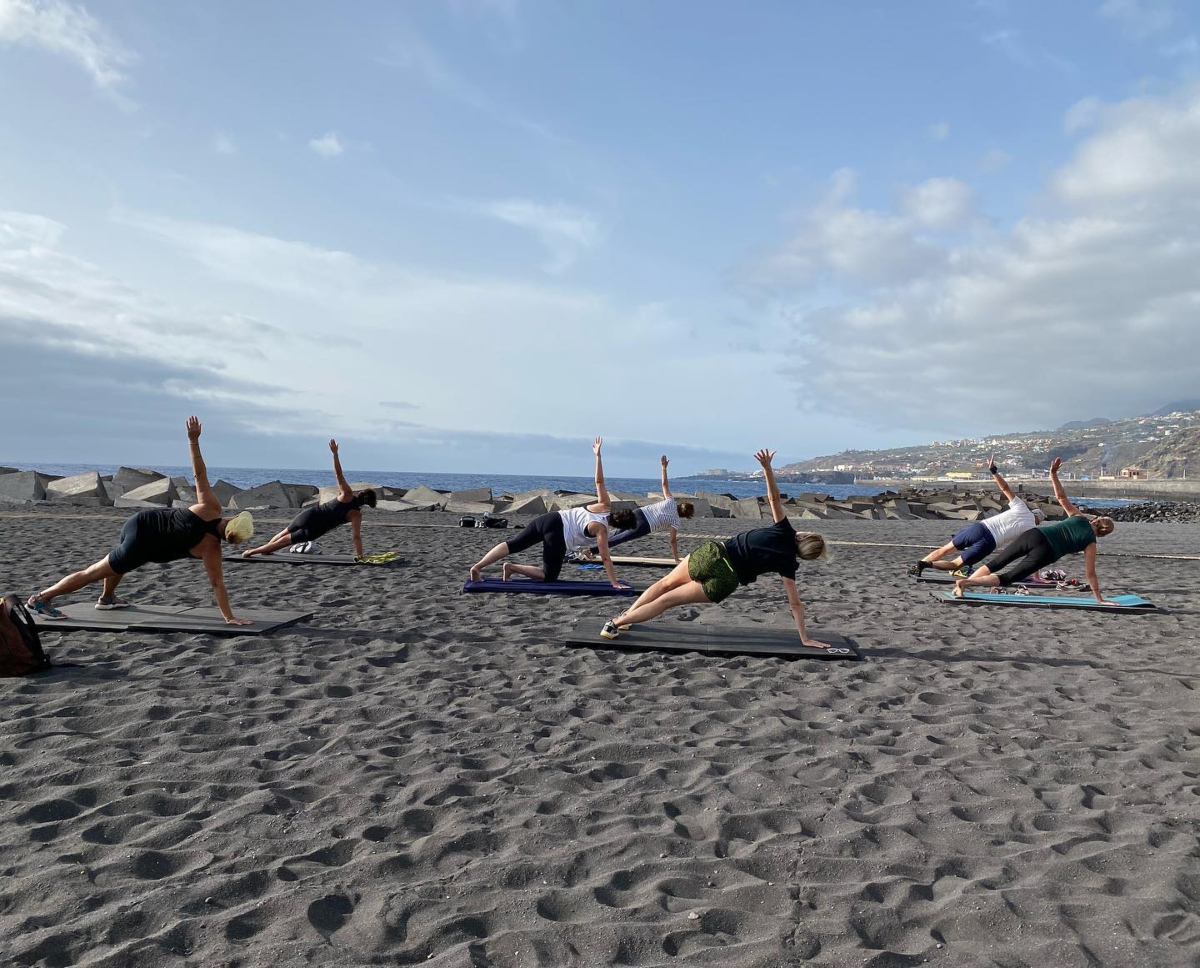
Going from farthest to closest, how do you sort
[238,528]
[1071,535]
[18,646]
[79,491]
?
[79,491]
[1071,535]
[238,528]
[18,646]

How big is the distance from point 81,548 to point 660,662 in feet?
32.6

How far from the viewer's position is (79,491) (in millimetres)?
21953

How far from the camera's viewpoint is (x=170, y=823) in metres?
3.28

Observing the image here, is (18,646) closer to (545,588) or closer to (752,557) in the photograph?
(752,557)

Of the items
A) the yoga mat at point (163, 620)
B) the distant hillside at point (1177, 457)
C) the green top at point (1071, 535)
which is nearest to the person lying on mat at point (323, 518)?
the yoga mat at point (163, 620)

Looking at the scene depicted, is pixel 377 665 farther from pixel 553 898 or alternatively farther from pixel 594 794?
pixel 553 898

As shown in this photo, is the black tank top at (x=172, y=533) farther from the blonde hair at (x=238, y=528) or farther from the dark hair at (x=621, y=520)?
the dark hair at (x=621, y=520)

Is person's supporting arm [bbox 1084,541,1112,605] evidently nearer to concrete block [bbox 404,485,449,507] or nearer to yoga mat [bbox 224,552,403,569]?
yoga mat [bbox 224,552,403,569]

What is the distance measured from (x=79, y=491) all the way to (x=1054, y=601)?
23.2m

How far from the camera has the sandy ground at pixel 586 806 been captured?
2604 mm

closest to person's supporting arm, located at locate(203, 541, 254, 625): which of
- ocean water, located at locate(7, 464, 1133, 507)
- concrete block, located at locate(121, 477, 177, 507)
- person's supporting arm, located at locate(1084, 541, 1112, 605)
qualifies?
person's supporting arm, located at locate(1084, 541, 1112, 605)

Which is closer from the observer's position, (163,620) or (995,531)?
(163,620)

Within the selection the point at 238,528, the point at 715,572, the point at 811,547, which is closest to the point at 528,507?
the point at 238,528

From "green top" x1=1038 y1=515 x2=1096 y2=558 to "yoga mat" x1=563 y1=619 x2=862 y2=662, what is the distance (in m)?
3.28
